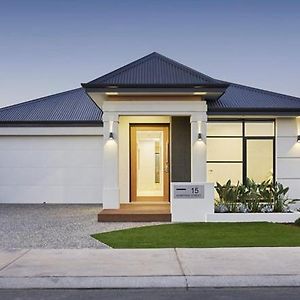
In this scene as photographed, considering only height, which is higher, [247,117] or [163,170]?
[247,117]

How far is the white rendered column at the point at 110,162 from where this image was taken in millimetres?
12773

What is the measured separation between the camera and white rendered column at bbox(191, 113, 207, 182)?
42.6 ft

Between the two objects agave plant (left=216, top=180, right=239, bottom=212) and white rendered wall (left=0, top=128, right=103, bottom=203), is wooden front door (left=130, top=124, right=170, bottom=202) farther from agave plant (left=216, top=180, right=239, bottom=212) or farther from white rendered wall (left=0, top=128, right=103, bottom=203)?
agave plant (left=216, top=180, right=239, bottom=212)

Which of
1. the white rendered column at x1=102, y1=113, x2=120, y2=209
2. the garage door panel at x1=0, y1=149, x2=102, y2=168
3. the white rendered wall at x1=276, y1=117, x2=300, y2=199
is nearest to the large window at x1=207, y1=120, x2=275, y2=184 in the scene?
the white rendered wall at x1=276, y1=117, x2=300, y2=199

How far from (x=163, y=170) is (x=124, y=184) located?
1.55m

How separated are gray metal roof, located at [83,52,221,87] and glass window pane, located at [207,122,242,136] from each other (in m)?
2.39

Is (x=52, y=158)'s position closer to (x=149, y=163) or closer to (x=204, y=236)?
(x=149, y=163)

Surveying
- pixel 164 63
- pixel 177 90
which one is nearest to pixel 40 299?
pixel 177 90

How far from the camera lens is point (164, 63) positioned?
48.3 feet

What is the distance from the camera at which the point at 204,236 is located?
9.55 m

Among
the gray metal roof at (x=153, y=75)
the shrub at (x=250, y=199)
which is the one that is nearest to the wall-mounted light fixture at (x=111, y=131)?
the gray metal roof at (x=153, y=75)

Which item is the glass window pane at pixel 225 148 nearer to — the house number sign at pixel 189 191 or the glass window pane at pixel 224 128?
the glass window pane at pixel 224 128

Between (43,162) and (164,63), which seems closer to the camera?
(164,63)

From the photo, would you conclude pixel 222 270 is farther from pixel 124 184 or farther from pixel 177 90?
pixel 124 184
